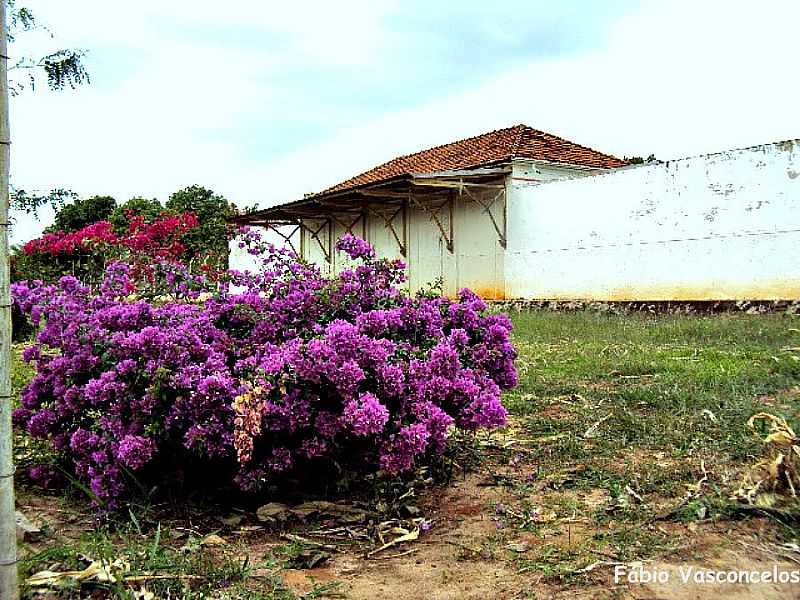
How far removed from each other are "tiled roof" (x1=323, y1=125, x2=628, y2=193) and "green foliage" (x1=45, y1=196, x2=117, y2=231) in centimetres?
1399

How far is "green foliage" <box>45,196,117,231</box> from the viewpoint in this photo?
94.1ft

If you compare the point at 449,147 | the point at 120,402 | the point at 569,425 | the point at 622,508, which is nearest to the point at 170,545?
the point at 120,402

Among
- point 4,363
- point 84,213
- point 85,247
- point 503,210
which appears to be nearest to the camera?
point 4,363

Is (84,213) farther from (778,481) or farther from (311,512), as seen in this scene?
(778,481)

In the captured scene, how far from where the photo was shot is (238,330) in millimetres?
3738

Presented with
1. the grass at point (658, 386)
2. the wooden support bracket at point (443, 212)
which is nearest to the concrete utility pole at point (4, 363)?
the grass at point (658, 386)

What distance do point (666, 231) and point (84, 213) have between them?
22.3m

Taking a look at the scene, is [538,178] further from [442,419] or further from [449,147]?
[442,419]

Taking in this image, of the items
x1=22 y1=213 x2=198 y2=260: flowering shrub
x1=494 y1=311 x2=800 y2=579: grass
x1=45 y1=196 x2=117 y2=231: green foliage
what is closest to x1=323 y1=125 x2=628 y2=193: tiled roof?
x1=22 y1=213 x2=198 y2=260: flowering shrub

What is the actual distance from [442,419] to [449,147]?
A: 1674cm

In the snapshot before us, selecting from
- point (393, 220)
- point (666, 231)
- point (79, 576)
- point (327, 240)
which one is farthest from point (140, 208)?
point (79, 576)

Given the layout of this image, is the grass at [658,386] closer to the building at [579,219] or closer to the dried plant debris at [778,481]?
the dried plant debris at [778,481]

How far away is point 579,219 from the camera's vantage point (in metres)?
14.4

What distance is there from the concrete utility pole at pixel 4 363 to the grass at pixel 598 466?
193mm
